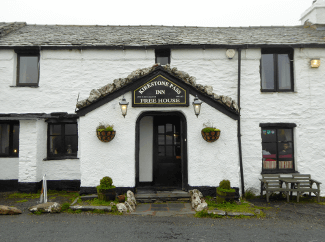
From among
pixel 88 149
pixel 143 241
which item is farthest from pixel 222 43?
pixel 143 241

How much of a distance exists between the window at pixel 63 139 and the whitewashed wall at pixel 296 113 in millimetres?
6533

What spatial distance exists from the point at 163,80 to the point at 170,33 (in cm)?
405

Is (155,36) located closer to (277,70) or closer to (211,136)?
(277,70)

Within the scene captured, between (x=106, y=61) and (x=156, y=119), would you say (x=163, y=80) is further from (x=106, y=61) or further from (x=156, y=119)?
(x=106, y=61)

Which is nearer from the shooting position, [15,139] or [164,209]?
[164,209]

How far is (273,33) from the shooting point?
10.4 meters

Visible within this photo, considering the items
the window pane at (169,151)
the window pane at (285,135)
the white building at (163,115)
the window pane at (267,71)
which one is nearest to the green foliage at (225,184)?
the white building at (163,115)

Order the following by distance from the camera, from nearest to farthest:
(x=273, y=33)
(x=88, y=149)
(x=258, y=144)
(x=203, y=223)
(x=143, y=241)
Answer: (x=143, y=241) < (x=203, y=223) < (x=88, y=149) < (x=258, y=144) < (x=273, y=33)

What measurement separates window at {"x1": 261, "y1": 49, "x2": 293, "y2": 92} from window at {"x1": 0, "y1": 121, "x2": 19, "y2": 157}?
9.89 meters

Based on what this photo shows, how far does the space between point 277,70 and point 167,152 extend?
17.3ft

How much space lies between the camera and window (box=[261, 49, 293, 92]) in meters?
9.13

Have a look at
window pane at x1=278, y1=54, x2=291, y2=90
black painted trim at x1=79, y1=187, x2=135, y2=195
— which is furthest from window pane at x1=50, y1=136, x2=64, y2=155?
window pane at x1=278, y1=54, x2=291, y2=90

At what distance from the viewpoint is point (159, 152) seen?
890 cm

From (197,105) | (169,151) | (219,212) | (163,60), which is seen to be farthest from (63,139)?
(219,212)
